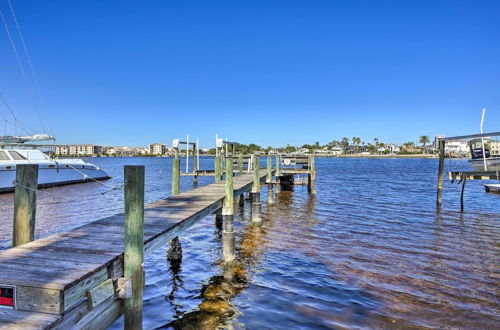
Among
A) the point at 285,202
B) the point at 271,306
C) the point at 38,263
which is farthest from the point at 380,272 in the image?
the point at 285,202

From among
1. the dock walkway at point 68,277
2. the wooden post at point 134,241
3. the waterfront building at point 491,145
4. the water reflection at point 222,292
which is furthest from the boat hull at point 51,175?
the waterfront building at point 491,145

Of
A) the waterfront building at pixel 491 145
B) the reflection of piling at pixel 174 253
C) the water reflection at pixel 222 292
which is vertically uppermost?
the waterfront building at pixel 491 145

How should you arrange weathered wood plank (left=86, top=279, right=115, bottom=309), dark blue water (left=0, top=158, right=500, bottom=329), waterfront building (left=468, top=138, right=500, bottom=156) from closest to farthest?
weathered wood plank (left=86, top=279, right=115, bottom=309), dark blue water (left=0, top=158, right=500, bottom=329), waterfront building (left=468, top=138, right=500, bottom=156)

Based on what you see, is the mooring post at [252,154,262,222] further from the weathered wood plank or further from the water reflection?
the weathered wood plank

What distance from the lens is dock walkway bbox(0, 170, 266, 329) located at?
3137 millimetres

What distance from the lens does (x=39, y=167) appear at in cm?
2884

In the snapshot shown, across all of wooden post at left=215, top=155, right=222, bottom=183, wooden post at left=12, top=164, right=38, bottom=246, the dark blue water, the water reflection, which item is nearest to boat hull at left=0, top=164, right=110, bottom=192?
the dark blue water

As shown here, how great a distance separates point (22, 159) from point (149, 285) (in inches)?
939

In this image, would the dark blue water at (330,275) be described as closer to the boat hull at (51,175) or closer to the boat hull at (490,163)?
the boat hull at (490,163)

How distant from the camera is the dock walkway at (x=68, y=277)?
10.3 feet

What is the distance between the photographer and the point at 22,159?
2586 cm

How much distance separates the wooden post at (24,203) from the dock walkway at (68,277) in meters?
0.22

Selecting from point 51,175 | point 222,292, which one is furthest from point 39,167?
point 222,292

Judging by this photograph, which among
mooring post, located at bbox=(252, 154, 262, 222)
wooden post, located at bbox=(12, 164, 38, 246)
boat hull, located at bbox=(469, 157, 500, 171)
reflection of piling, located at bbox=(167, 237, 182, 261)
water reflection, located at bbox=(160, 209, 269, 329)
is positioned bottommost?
water reflection, located at bbox=(160, 209, 269, 329)
